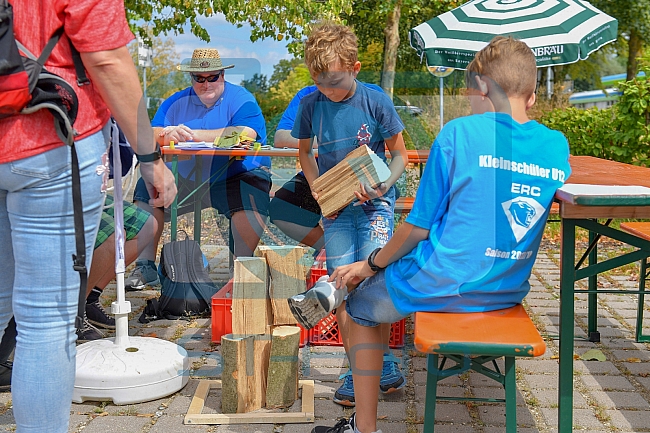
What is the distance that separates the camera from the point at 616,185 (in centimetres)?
261

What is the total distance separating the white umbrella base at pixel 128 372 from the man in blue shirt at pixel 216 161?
162 centimetres

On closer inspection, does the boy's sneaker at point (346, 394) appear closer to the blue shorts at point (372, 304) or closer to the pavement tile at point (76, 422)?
the blue shorts at point (372, 304)

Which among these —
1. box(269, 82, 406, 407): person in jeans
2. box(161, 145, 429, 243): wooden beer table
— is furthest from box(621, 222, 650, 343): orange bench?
box(269, 82, 406, 407): person in jeans

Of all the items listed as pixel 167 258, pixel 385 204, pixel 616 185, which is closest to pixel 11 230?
pixel 385 204

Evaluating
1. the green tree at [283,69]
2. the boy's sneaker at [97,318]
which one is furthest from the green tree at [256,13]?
the boy's sneaker at [97,318]

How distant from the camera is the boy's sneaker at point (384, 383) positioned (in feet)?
10.1

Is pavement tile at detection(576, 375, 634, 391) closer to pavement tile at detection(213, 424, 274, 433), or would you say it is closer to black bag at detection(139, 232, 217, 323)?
pavement tile at detection(213, 424, 274, 433)

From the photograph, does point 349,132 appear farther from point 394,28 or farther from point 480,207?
point 394,28

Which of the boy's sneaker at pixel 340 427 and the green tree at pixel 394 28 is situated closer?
the boy's sneaker at pixel 340 427

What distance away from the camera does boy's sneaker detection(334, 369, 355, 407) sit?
121 inches

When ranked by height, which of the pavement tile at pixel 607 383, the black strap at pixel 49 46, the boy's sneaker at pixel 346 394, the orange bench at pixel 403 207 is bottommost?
the pavement tile at pixel 607 383

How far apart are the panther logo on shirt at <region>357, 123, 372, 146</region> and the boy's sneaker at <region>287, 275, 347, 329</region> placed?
74cm

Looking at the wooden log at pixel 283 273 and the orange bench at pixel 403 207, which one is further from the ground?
the orange bench at pixel 403 207

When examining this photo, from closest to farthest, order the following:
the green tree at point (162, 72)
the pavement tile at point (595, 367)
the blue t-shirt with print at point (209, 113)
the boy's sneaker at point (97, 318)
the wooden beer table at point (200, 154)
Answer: the pavement tile at point (595, 367)
the boy's sneaker at point (97, 318)
the wooden beer table at point (200, 154)
the blue t-shirt with print at point (209, 113)
the green tree at point (162, 72)
